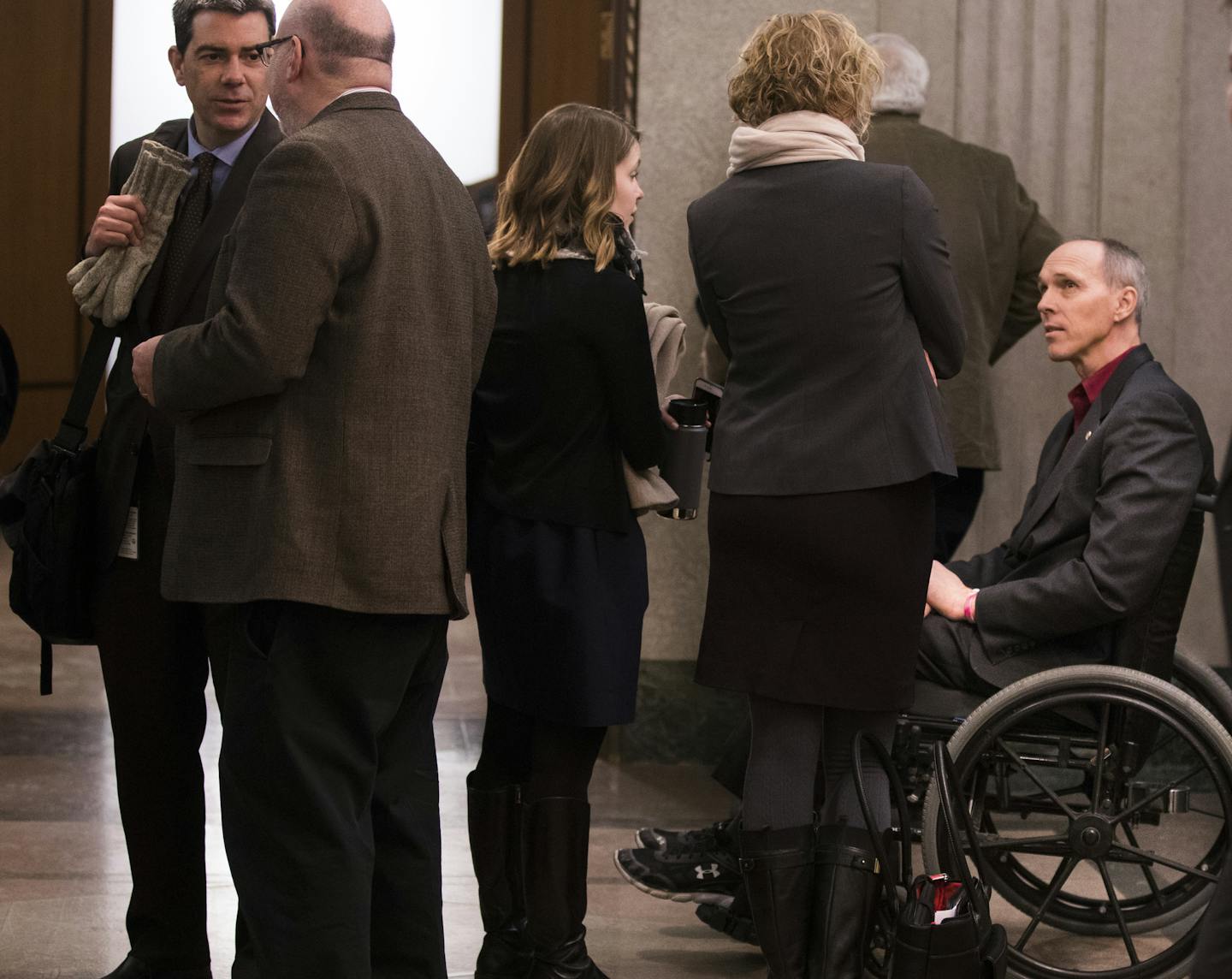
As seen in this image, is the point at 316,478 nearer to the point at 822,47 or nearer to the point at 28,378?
the point at 822,47

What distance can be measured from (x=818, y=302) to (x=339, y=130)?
2.78 feet

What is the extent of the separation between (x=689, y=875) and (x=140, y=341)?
146cm

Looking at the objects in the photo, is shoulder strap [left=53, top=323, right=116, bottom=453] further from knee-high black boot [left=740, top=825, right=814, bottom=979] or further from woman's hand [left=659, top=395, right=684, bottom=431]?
knee-high black boot [left=740, top=825, right=814, bottom=979]

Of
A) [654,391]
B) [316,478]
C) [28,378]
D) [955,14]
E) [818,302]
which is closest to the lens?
[316,478]

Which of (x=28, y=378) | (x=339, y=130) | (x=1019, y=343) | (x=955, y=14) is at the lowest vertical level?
(x=28, y=378)

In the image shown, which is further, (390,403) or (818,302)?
(818,302)

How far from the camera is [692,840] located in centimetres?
353

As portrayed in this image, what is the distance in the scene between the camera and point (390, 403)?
2.50 metres

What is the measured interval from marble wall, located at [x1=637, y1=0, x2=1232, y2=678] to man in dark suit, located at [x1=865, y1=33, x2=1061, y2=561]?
18.1 inches

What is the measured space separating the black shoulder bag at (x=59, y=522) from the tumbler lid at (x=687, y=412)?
986 mm

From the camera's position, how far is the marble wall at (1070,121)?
4852 millimetres

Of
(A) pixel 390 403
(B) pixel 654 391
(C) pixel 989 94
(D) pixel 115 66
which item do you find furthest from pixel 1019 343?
(D) pixel 115 66

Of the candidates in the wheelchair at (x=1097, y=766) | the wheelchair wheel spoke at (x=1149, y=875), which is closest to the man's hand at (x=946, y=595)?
the wheelchair at (x=1097, y=766)

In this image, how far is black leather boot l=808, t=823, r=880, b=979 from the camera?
2.94m
